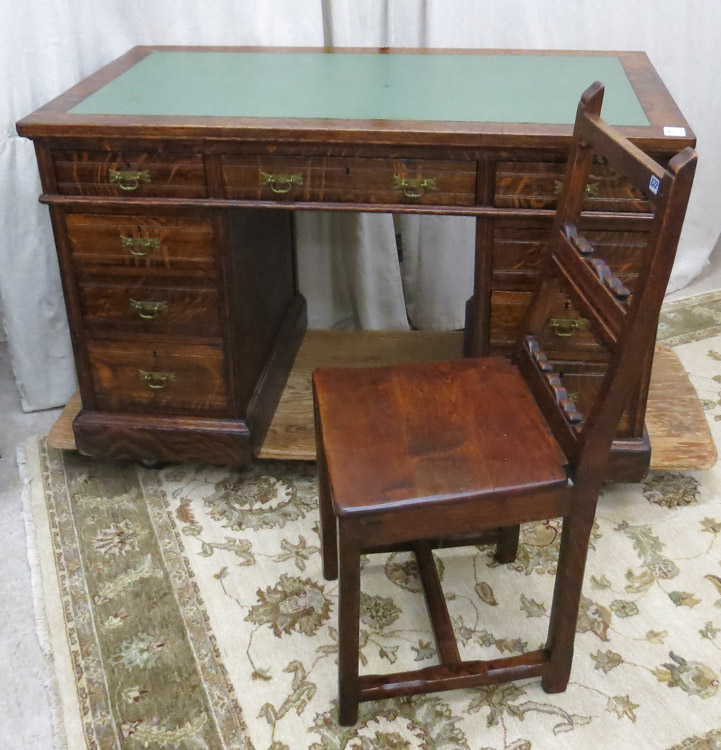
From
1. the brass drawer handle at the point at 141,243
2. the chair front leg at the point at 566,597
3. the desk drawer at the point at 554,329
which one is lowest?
the chair front leg at the point at 566,597

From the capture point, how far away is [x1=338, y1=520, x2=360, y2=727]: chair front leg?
130cm

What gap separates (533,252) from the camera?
5.65 feet

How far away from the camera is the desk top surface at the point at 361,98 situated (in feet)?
5.27

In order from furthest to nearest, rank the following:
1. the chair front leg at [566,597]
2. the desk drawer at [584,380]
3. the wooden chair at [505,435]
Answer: the desk drawer at [584,380] < the chair front leg at [566,597] < the wooden chair at [505,435]

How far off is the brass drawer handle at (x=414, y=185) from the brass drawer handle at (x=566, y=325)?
367 mm

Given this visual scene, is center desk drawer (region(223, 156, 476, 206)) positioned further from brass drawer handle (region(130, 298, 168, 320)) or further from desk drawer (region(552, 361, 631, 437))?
desk drawer (region(552, 361, 631, 437))

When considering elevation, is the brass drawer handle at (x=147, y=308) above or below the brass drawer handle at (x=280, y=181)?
below

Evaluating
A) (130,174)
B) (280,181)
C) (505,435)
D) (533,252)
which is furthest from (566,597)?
(130,174)

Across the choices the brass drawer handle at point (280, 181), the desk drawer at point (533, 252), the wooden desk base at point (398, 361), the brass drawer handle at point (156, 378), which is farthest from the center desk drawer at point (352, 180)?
the wooden desk base at point (398, 361)

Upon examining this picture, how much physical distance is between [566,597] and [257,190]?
3.09ft

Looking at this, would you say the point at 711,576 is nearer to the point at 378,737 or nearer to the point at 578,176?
the point at 378,737

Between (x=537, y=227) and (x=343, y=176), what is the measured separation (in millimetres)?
388

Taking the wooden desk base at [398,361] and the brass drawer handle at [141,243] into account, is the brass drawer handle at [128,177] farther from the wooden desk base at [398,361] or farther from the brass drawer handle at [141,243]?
the wooden desk base at [398,361]

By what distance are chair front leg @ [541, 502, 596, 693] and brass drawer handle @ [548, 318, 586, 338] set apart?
0.50m
